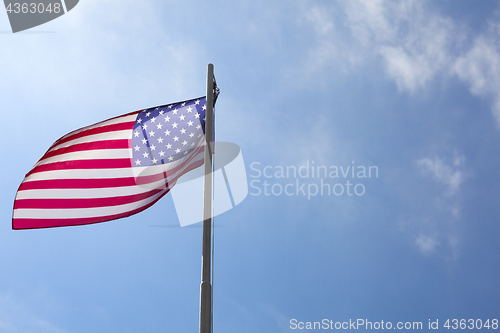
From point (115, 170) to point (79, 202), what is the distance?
1264 millimetres

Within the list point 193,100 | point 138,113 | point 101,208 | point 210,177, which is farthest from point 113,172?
point 210,177

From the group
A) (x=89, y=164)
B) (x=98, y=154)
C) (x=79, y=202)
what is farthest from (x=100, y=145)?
(x=79, y=202)

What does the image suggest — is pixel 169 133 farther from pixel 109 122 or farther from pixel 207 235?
pixel 207 235

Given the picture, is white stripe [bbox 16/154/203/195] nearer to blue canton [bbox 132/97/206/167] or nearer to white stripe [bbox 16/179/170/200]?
white stripe [bbox 16/179/170/200]

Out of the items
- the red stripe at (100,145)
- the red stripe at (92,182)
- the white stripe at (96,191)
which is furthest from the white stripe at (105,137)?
the white stripe at (96,191)

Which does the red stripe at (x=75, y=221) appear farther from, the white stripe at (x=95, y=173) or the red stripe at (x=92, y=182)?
the white stripe at (x=95, y=173)

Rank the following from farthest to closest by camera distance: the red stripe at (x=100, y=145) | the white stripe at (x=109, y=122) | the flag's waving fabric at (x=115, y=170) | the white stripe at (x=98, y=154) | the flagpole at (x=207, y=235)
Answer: the white stripe at (x=109, y=122) → the red stripe at (x=100, y=145) → the white stripe at (x=98, y=154) → the flag's waving fabric at (x=115, y=170) → the flagpole at (x=207, y=235)

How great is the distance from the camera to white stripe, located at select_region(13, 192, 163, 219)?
41.3 ft

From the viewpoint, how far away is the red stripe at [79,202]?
12.6 meters

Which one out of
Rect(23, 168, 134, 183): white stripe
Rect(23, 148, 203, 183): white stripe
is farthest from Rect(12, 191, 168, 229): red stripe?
Rect(23, 168, 134, 183): white stripe

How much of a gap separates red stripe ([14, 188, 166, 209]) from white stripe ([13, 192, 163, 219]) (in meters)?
0.09

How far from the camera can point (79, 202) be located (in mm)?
12836

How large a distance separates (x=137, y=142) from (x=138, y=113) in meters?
1.12

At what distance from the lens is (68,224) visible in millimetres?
12555
